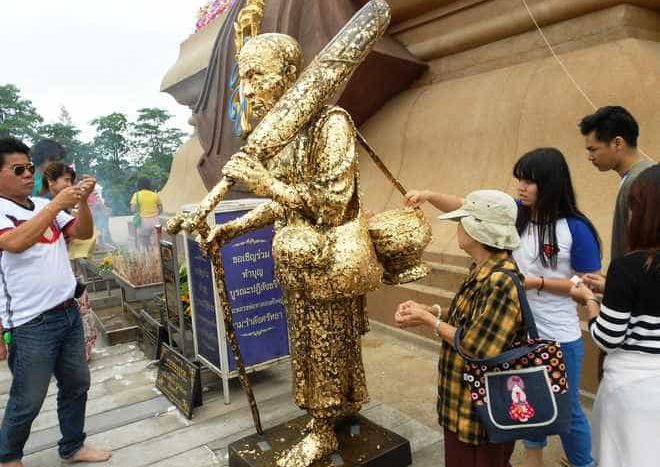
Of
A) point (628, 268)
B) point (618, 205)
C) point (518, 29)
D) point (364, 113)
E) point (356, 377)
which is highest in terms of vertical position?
point (518, 29)

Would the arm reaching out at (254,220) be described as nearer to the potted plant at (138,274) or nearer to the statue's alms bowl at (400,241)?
the statue's alms bowl at (400,241)

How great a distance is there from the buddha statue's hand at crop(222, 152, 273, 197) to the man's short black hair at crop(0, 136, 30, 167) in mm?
1377

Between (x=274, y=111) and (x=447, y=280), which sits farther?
(x=447, y=280)

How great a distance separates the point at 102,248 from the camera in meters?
8.71

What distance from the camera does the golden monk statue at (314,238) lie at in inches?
72.1

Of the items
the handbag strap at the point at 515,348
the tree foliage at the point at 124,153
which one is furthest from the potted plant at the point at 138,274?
the tree foliage at the point at 124,153

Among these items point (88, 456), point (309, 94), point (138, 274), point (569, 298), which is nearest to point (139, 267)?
point (138, 274)

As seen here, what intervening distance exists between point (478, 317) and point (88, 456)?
2392 millimetres

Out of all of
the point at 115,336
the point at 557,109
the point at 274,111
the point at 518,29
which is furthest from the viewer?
the point at 115,336

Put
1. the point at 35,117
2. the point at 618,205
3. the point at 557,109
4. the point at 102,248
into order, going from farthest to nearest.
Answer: the point at 35,117 < the point at 102,248 < the point at 557,109 < the point at 618,205

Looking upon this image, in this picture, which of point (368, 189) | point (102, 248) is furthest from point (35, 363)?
point (102, 248)

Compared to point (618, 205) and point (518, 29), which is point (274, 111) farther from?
point (518, 29)

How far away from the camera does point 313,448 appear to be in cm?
211

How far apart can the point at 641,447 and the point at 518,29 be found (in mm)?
3904
